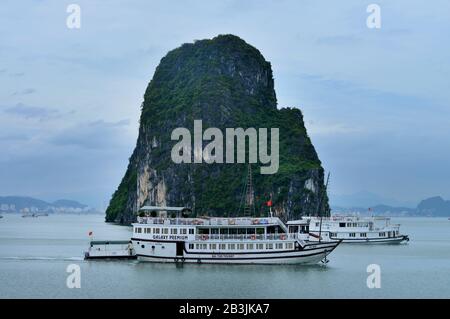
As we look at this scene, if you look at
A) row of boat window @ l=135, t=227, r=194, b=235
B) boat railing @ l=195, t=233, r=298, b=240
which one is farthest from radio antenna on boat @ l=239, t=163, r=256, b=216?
row of boat window @ l=135, t=227, r=194, b=235

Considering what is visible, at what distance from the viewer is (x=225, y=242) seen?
55906mm

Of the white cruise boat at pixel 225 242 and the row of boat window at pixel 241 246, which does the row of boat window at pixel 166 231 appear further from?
the row of boat window at pixel 241 246

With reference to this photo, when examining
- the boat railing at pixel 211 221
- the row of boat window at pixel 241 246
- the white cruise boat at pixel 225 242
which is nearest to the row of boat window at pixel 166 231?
the white cruise boat at pixel 225 242

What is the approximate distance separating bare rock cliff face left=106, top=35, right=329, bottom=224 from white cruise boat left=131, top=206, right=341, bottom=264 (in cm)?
7468

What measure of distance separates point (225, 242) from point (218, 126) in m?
89.3

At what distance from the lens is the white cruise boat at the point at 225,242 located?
55.7m

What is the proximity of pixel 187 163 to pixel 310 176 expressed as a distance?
84.6 ft

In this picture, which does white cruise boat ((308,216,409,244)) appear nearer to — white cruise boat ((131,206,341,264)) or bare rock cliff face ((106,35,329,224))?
white cruise boat ((131,206,341,264))

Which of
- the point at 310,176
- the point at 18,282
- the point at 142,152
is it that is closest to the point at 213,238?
the point at 18,282

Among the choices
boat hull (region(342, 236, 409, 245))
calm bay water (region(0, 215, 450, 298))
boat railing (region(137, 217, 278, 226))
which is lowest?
calm bay water (region(0, 215, 450, 298))

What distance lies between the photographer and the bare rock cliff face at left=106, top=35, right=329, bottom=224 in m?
137

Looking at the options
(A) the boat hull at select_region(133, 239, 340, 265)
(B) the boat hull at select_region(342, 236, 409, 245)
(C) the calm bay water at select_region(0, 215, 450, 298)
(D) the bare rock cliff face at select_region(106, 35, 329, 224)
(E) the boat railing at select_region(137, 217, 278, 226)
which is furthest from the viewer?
(D) the bare rock cliff face at select_region(106, 35, 329, 224)
